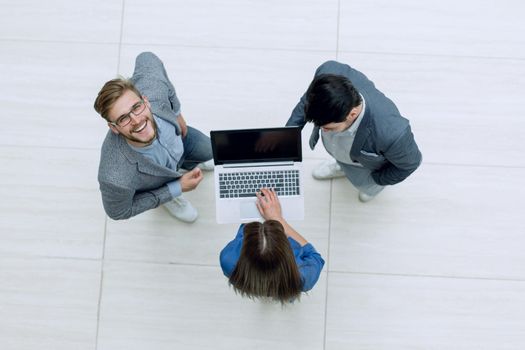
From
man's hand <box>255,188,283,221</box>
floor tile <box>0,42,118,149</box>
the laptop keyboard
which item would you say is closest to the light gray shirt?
the laptop keyboard

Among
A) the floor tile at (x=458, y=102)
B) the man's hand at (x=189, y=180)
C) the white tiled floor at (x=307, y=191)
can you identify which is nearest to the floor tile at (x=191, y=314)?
the white tiled floor at (x=307, y=191)

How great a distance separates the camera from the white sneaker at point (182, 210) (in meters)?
2.63

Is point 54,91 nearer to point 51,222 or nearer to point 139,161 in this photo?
point 51,222

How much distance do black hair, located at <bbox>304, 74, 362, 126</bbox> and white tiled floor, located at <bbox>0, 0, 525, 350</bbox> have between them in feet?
3.24

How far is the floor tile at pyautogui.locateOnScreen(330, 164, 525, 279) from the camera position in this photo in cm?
275

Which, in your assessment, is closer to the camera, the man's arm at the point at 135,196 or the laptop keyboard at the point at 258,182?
the man's arm at the point at 135,196

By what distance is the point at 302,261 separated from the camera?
6.84 ft

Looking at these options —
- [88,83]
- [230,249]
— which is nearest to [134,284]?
[230,249]

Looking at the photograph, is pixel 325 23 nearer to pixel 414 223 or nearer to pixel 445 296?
pixel 414 223

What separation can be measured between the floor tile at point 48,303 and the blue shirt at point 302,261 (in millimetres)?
1065

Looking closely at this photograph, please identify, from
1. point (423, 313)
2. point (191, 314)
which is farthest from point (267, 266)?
point (423, 313)

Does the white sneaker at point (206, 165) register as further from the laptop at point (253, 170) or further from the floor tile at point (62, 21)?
the floor tile at point (62, 21)

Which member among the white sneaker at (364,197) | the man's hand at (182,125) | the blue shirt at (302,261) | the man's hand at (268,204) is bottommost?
the blue shirt at (302,261)

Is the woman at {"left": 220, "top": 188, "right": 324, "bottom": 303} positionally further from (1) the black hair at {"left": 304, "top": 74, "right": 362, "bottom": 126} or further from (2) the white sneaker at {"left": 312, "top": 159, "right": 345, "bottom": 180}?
A: (2) the white sneaker at {"left": 312, "top": 159, "right": 345, "bottom": 180}
